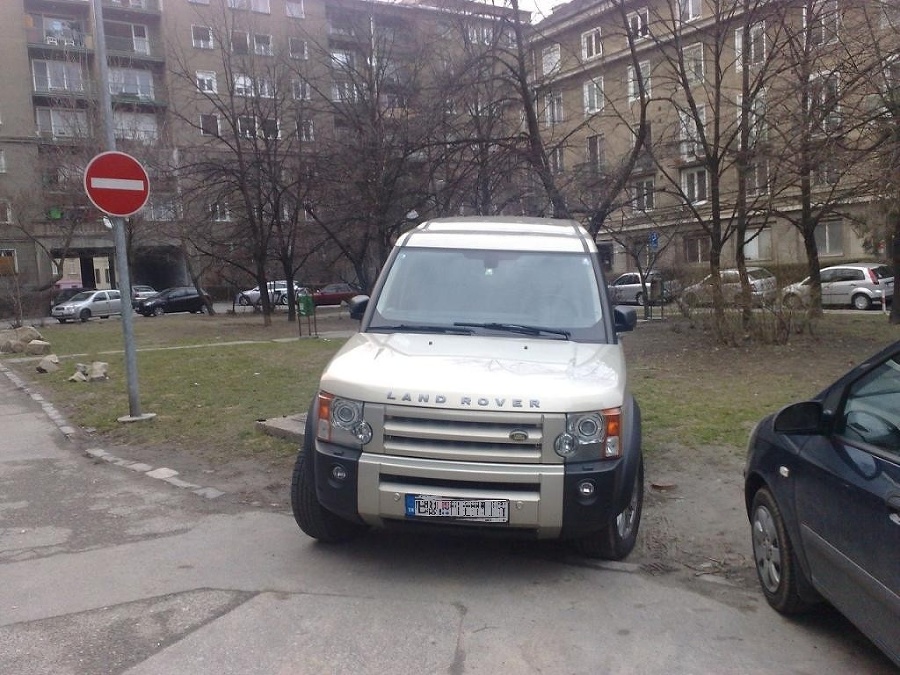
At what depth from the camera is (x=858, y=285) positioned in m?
28.2

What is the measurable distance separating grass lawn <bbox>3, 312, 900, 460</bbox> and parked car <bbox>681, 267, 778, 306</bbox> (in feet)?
2.85

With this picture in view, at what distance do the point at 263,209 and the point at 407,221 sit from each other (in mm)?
6797

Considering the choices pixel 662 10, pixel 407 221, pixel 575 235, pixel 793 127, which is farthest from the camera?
pixel 407 221

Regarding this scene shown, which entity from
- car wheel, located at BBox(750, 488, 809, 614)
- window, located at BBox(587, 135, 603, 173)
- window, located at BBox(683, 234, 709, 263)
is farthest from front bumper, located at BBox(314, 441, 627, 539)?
window, located at BBox(683, 234, 709, 263)

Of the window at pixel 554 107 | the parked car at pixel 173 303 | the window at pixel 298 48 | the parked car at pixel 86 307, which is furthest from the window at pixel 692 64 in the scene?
the parked car at pixel 173 303

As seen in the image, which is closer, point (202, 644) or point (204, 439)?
point (202, 644)

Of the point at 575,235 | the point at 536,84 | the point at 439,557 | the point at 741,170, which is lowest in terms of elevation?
the point at 439,557

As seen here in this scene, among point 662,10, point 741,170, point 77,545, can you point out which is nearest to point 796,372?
point 741,170

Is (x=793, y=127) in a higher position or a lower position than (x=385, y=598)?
higher

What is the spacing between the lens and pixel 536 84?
1700 centimetres

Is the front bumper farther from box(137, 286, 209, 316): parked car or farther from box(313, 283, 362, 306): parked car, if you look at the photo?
box(313, 283, 362, 306): parked car

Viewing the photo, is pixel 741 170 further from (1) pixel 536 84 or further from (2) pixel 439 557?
(2) pixel 439 557

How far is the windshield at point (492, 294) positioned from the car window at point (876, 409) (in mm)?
1928

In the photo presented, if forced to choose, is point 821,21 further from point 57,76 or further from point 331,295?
point 57,76
